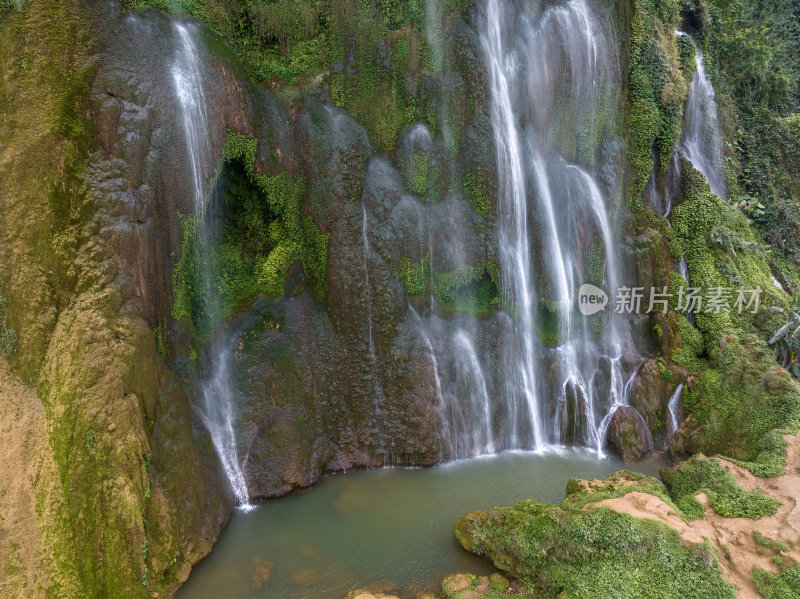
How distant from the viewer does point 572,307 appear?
12625mm

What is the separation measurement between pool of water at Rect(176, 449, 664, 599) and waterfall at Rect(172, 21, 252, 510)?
1.16 m

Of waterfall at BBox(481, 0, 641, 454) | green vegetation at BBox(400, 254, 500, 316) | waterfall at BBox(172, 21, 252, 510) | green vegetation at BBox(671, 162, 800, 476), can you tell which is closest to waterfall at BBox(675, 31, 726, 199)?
green vegetation at BBox(671, 162, 800, 476)

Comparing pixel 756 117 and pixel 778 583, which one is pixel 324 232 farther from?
pixel 756 117

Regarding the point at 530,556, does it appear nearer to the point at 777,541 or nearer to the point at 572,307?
the point at 777,541

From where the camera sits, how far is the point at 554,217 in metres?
12.6

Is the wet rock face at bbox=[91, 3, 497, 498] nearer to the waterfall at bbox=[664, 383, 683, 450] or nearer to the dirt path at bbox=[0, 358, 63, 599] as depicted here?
the dirt path at bbox=[0, 358, 63, 599]

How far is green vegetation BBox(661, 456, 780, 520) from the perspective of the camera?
796 centimetres

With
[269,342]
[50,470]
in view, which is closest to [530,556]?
[269,342]

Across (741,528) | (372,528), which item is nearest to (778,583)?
(741,528)

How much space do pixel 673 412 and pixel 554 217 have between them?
558 cm

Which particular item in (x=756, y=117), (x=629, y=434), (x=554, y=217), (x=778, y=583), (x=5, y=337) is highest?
(x=756, y=117)

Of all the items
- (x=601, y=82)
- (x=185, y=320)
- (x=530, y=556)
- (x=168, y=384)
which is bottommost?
(x=530, y=556)

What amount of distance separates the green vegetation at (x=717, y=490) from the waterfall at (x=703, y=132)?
10.4m

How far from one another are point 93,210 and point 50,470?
388 cm
